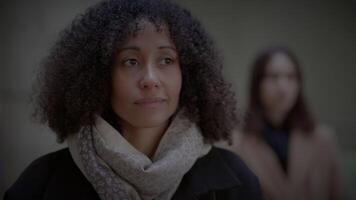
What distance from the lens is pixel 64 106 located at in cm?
227

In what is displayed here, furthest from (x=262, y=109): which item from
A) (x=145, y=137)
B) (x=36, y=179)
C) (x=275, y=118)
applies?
(x=36, y=179)

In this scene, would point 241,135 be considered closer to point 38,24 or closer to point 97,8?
point 97,8

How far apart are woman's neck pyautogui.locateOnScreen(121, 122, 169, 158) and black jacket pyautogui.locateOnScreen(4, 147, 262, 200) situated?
0.63 feet

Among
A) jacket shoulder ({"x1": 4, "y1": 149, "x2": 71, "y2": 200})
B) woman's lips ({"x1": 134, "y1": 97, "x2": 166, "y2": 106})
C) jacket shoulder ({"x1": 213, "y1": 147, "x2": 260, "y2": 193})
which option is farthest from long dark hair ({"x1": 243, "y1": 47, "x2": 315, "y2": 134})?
jacket shoulder ({"x1": 4, "y1": 149, "x2": 71, "y2": 200})

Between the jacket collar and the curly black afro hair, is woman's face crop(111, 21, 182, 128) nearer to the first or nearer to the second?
the curly black afro hair

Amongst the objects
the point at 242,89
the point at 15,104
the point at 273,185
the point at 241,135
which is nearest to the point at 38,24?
the point at 15,104

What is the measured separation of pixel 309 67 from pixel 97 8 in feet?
7.58

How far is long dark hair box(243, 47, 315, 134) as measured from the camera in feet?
9.96

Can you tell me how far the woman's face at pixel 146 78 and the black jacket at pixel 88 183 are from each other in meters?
0.31

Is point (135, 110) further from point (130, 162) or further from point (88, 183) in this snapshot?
point (88, 183)

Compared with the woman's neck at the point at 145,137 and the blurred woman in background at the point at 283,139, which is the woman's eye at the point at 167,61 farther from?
the blurred woman in background at the point at 283,139

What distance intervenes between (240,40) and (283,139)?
116cm

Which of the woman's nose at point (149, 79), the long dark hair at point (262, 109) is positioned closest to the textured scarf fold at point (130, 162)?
the woman's nose at point (149, 79)

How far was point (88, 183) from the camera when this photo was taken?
2.19 metres
